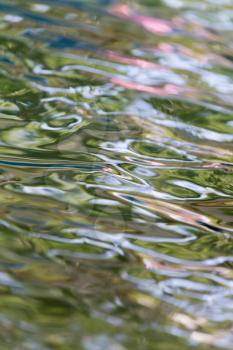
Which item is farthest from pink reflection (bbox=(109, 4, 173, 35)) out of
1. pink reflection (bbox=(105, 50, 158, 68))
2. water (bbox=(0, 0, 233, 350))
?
pink reflection (bbox=(105, 50, 158, 68))

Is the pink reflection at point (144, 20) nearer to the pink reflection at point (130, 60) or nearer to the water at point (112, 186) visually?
the water at point (112, 186)

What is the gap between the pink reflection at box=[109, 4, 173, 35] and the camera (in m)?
3.28

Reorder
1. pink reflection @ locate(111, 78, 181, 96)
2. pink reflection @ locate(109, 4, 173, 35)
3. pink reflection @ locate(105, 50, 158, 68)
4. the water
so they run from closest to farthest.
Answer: the water
pink reflection @ locate(111, 78, 181, 96)
pink reflection @ locate(105, 50, 158, 68)
pink reflection @ locate(109, 4, 173, 35)

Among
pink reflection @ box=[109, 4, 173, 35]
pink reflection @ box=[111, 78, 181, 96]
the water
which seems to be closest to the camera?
the water

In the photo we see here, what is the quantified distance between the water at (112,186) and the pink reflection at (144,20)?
6 cm

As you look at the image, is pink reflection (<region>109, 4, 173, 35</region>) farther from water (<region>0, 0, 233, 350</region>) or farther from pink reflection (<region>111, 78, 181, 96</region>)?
pink reflection (<region>111, 78, 181, 96</region>)

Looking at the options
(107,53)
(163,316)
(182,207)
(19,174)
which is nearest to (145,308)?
(163,316)

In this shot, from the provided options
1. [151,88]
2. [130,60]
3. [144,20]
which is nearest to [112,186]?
[151,88]

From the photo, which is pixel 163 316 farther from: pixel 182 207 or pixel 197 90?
pixel 197 90

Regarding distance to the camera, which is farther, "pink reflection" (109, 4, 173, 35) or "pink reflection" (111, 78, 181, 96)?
"pink reflection" (109, 4, 173, 35)

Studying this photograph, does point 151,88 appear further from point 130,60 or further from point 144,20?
point 144,20

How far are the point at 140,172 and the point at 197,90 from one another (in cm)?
74

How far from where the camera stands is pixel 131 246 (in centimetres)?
154

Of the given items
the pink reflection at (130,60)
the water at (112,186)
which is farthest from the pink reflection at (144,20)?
the pink reflection at (130,60)
